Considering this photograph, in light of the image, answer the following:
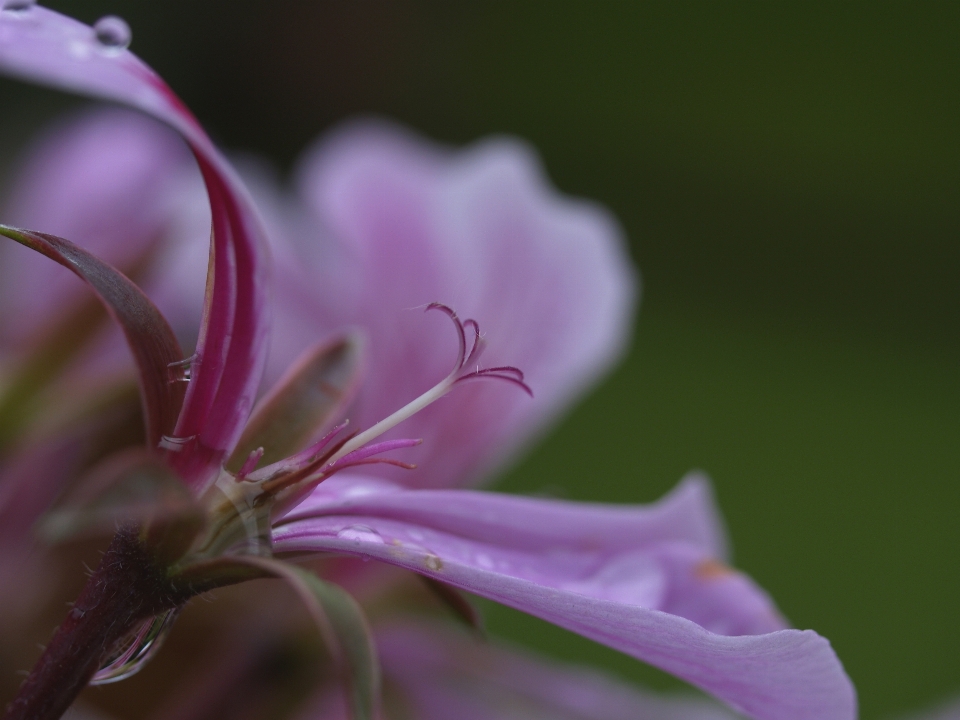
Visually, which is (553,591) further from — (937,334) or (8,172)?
(937,334)

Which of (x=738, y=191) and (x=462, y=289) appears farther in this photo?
(x=738, y=191)

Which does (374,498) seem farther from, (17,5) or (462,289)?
(462,289)

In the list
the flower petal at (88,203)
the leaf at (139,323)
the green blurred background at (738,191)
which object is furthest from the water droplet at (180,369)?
the green blurred background at (738,191)

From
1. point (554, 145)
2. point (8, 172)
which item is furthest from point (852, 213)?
point (8, 172)

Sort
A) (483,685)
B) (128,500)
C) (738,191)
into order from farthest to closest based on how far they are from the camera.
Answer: (738,191), (483,685), (128,500)

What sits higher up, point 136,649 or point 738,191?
point 136,649

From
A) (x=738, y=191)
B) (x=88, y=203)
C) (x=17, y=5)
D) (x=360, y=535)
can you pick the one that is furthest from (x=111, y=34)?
(x=738, y=191)
